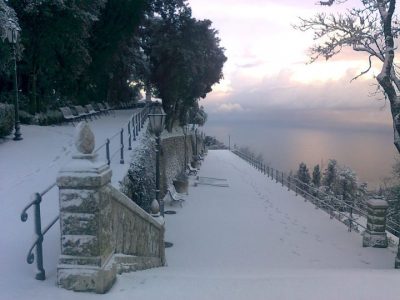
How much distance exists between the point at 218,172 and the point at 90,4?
1673 centimetres

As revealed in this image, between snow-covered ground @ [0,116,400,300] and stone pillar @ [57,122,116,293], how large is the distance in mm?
198

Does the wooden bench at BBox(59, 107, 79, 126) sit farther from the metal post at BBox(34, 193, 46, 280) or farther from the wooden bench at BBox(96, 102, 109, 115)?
the metal post at BBox(34, 193, 46, 280)

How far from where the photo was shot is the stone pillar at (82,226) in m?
4.38

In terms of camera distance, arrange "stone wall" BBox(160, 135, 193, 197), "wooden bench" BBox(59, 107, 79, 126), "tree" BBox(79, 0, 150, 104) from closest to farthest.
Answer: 1. "wooden bench" BBox(59, 107, 79, 126)
2. "stone wall" BBox(160, 135, 193, 197)
3. "tree" BBox(79, 0, 150, 104)

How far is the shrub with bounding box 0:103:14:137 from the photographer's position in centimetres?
1334

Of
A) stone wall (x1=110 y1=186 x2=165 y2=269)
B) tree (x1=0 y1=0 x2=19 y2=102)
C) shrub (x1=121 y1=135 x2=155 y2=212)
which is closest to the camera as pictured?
stone wall (x1=110 y1=186 x2=165 y2=269)

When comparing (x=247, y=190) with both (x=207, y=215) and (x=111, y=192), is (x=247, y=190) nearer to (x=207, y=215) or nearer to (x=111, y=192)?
(x=207, y=215)

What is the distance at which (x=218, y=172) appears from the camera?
32.1 metres

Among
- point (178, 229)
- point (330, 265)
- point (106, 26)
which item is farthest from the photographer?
point (106, 26)

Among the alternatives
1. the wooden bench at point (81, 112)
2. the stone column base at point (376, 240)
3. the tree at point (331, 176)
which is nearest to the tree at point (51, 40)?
the wooden bench at point (81, 112)

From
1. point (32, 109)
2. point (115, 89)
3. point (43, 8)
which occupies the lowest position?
point (32, 109)

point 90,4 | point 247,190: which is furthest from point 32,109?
point 247,190

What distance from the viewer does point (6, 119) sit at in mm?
13617

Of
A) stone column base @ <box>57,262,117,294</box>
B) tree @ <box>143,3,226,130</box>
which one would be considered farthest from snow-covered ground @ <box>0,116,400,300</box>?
tree @ <box>143,3,226,130</box>
